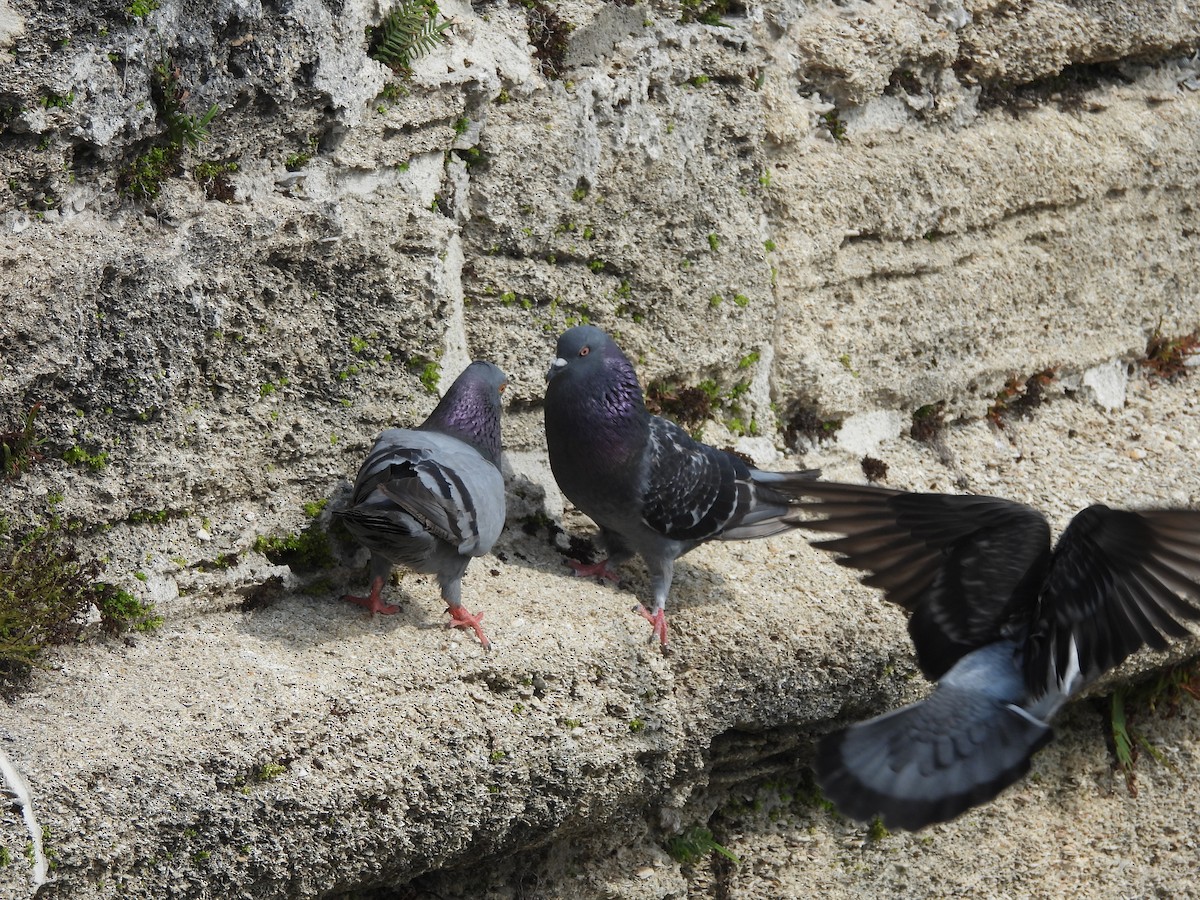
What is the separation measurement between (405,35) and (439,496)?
1.62 meters

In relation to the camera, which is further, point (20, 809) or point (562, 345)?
point (562, 345)

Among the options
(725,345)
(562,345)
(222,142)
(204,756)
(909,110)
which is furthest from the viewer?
(909,110)

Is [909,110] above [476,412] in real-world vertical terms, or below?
above

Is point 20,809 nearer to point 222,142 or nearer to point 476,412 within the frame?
point 476,412

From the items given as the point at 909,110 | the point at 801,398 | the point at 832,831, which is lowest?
the point at 832,831

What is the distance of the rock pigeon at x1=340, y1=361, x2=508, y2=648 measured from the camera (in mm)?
3691

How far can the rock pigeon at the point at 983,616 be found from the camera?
3510 mm

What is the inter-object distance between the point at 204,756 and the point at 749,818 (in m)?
2.17

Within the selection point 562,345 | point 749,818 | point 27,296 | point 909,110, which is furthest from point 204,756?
point 909,110

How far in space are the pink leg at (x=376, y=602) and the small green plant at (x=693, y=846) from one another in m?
1.32

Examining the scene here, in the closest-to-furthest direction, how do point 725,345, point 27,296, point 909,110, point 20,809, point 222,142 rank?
point 20,809 → point 27,296 → point 222,142 → point 725,345 → point 909,110

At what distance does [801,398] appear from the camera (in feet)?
17.3

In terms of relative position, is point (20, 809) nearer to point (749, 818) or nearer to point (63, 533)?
point (63, 533)

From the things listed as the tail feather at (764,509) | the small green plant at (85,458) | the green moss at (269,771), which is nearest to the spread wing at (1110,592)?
the tail feather at (764,509)
